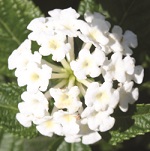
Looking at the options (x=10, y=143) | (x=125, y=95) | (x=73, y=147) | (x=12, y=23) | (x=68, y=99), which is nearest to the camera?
(x=68, y=99)

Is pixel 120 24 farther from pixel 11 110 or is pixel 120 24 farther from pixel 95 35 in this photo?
pixel 11 110

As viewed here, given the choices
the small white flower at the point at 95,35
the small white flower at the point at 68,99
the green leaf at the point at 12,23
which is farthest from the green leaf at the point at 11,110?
the small white flower at the point at 95,35

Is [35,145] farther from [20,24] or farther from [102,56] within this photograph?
[102,56]

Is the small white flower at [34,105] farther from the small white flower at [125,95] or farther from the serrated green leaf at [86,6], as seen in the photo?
the serrated green leaf at [86,6]

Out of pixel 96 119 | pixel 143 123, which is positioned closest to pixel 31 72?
pixel 96 119

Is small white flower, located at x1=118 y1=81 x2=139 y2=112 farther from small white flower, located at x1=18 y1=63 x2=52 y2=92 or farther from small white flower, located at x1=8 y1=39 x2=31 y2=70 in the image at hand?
small white flower, located at x1=8 y1=39 x2=31 y2=70

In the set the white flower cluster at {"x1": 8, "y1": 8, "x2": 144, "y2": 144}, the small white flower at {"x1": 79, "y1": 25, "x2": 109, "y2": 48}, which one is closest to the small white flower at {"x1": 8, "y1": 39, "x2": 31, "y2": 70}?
the white flower cluster at {"x1": 8, "y1": 8, "x2": 144, "y2": 144}

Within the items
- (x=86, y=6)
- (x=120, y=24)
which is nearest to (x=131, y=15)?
(x=120, y=24)
